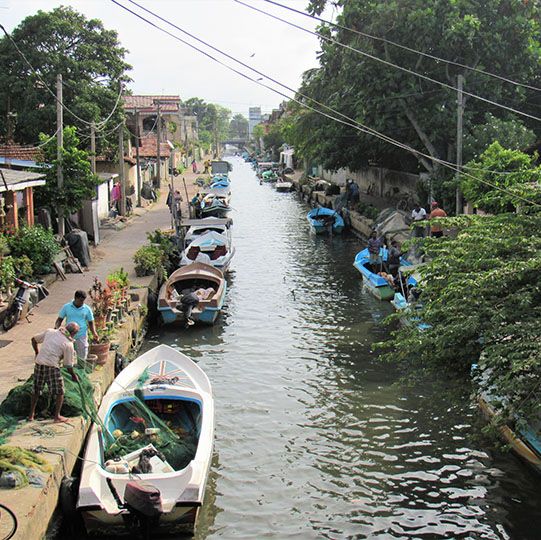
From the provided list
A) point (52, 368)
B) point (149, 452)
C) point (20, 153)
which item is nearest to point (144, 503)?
point (149, 452)

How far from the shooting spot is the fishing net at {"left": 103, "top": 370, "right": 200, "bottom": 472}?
10750mm

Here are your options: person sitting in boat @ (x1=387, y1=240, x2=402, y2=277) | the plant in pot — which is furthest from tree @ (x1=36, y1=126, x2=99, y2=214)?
person sitting in boat @ (x1=387, y1=240, x2=402, y2=277)

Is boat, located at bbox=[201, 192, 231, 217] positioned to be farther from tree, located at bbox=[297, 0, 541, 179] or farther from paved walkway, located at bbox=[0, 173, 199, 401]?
tree, located at bbox=[297, 0, 541, 179]

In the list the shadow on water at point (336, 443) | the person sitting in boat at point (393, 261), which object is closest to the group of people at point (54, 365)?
the shadow on water at point (336, 443)

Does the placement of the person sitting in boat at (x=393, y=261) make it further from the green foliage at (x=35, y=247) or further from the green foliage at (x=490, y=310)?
the green foliage at (x=490, y=310)

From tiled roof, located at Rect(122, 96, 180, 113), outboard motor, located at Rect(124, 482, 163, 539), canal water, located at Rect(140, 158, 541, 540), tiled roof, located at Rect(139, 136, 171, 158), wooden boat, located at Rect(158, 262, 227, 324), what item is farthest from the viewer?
tiled roof, located at Rect(122, 96, 180, 113)

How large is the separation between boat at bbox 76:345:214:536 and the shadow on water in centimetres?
83

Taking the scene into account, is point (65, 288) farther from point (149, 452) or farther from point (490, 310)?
point (490, 310)

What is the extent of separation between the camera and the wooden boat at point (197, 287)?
19734 mm

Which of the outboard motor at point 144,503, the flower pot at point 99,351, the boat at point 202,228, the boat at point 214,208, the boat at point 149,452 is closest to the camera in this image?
the outboard motor at point 144,503

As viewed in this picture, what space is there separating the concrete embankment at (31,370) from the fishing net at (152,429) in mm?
491

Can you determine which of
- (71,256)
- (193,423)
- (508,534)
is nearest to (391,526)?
(508,534)

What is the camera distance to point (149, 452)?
10.4 meters

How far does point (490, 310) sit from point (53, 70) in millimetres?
28189
